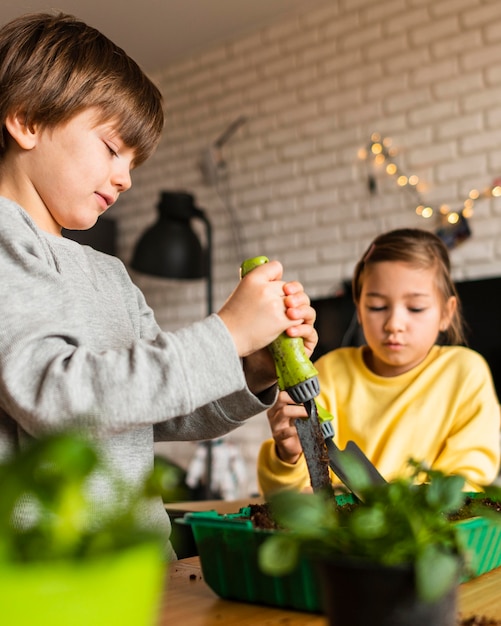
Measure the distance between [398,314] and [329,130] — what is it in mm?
2090

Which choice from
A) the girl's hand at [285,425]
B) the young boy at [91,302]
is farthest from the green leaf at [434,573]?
the girl's hand at [285,425]

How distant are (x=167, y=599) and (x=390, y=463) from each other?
3.01 ft

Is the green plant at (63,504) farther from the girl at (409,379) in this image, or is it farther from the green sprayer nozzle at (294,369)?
the girl at (409,379)

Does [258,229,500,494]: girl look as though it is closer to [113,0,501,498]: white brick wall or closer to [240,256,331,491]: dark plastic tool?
[240,256,331,491]: dark plastic tool

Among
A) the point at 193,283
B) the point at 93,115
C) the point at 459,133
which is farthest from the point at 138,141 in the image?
the point at 193,283

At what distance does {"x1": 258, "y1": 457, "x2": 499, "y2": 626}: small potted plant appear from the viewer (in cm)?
40

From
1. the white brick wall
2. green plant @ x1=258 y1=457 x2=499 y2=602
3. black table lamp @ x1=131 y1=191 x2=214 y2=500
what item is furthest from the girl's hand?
black table lamp @ x1=131 y1=191 x2=214 y2=500

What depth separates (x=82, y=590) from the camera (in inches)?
12.5

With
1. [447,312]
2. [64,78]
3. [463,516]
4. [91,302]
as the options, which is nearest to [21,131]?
[64,78]

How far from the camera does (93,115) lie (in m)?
0.95

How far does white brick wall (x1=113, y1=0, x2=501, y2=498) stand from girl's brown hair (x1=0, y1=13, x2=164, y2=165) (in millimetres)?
2266

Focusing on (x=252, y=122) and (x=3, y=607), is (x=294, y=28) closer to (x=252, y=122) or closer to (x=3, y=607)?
(x=252, y=122)

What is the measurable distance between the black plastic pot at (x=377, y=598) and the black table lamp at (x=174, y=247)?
305cm

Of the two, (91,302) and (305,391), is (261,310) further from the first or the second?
(91,302)
